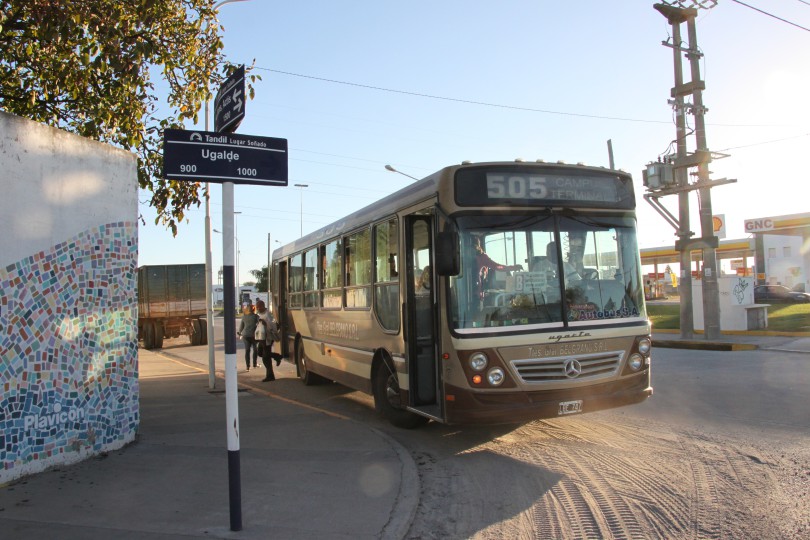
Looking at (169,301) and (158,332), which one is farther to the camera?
(158,332)

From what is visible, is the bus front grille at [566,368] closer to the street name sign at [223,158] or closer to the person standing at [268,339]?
the street name sign at [223,158]

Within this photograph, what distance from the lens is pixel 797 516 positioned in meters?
4.72

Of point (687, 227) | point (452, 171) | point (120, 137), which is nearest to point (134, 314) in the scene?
point (120, 137)

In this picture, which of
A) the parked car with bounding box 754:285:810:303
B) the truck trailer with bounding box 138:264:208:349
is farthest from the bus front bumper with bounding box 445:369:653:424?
the parked car with bounding box 754:285:810:303

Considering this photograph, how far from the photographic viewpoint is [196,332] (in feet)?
83.7

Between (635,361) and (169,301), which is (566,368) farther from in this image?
(169,301)

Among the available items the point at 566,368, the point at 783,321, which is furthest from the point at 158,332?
the point at 783,321

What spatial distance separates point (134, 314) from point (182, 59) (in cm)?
399

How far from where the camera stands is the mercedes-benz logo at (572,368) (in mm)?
6484

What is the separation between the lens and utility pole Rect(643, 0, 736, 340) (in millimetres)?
18500

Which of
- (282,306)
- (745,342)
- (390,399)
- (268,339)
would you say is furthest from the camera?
(745,342)

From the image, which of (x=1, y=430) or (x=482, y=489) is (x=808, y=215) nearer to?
(x=482, y=489)

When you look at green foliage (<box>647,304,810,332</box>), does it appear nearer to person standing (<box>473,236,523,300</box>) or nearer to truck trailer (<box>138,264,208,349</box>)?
truck trailer (<box>138,264,208,349</box>)

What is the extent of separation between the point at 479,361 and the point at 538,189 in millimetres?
2018
